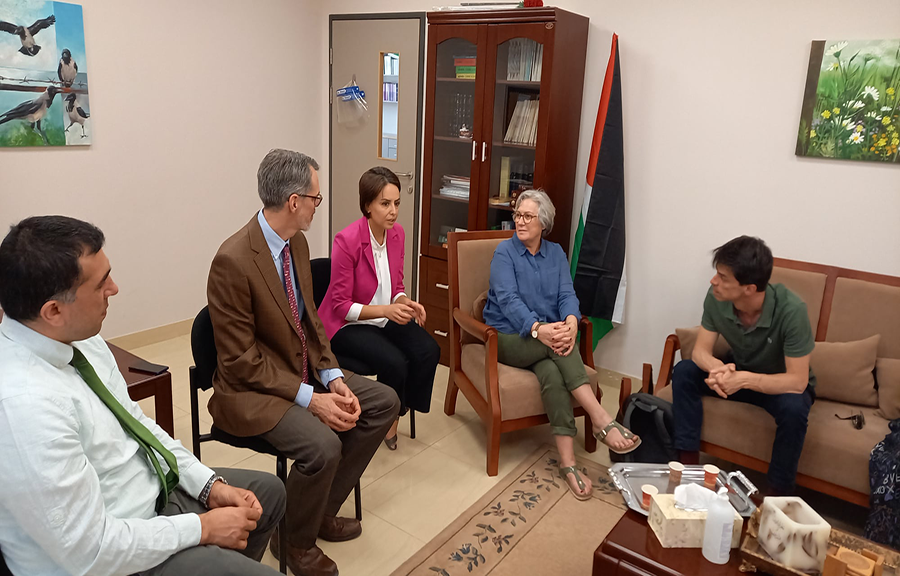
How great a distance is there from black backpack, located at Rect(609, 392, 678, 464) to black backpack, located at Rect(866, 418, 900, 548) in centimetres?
68

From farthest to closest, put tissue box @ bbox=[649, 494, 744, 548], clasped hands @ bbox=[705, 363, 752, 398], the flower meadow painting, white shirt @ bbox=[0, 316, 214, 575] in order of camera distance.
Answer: the flower meadow painting, clasped hands @ bbox=[705, 363, 752, 398], tissue box @ bbox=[649, 494, 744, 548], white shirt @ bbox=[0, 316, 214, 575]

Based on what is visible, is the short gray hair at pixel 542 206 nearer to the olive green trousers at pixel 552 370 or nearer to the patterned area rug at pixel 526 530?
the olive green trousers at pixel 552 370

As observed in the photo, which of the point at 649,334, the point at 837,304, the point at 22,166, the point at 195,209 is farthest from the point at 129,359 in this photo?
the point at 837,304

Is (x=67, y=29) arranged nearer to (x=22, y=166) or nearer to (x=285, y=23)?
(x=22, y=166)

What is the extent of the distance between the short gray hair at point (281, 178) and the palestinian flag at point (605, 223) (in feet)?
6.01

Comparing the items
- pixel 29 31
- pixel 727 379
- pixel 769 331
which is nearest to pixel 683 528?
pixel 727 379

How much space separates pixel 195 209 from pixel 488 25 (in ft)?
7.03

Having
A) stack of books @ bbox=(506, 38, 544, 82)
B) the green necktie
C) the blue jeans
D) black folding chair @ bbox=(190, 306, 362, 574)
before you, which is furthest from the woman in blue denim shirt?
the green necktie

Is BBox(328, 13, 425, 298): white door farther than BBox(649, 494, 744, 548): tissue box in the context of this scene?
Yes

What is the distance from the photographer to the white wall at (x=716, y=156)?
9.43 ft

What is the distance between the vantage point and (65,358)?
1.29m

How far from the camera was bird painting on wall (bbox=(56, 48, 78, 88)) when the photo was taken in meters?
3.29

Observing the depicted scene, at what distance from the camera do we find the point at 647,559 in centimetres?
170

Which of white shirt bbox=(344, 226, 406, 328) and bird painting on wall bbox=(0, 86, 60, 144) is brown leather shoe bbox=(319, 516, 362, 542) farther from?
bird painting on wall bbox=(0, 86, 60, 144)
